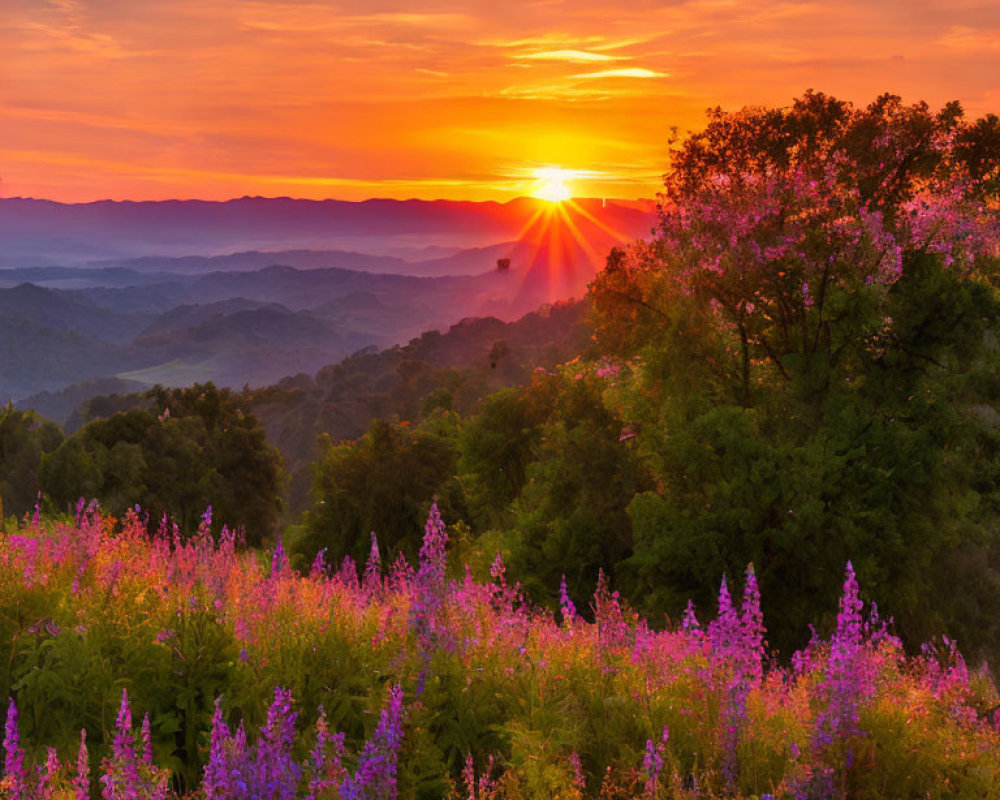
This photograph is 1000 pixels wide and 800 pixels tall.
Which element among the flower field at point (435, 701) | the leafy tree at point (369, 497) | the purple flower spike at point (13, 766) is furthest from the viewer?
the leafy tree at point (369, 497)

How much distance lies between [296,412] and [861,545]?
421 feet

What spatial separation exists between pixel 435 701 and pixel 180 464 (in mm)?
40441

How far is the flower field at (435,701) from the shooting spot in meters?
4.03

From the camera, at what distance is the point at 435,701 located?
4828 millimetres

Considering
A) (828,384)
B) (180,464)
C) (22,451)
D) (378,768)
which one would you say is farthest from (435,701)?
(22,451)

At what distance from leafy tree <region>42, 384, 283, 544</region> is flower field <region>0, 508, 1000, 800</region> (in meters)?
34.0

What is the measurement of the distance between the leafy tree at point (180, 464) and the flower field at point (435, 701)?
34016mm

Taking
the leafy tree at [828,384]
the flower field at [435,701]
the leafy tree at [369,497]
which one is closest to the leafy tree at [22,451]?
the leafy tree at [369,497]

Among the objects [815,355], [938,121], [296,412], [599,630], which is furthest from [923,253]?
[296,412]

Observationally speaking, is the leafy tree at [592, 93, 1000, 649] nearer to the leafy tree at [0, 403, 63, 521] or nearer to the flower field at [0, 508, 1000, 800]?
Result: the flower field at [0, 508, 1000, 800]

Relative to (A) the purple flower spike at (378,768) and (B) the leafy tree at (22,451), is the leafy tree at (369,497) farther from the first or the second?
(A) the purple flower spike at (378,768)

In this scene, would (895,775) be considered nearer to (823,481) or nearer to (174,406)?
(823,481)

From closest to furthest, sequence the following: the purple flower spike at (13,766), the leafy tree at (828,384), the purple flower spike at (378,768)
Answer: the purple flower spike at (13,766)
the purple flower spike at (378,768)
the leafy tree at (828,384)

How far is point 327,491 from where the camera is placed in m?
32.8
